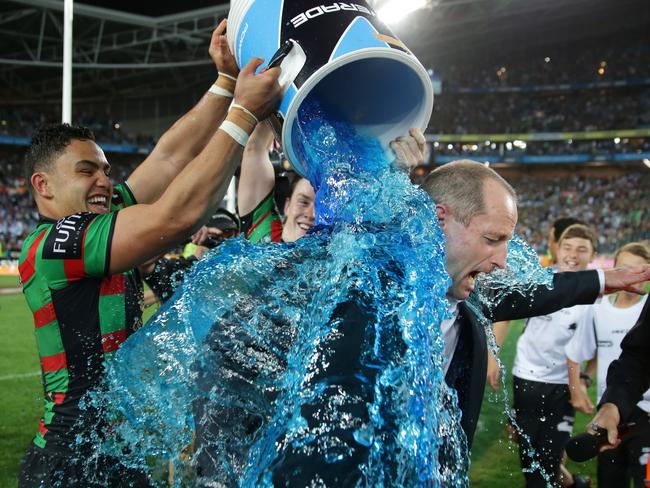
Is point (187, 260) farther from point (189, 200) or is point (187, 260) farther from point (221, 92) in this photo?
point (189, 200)

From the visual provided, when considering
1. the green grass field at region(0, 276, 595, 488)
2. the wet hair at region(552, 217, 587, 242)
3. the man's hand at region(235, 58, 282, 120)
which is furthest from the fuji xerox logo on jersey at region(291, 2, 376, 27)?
the wet hair at region(552, 217, 587, 242)

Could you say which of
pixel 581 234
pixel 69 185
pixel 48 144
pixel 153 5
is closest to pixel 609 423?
pixel 581 234

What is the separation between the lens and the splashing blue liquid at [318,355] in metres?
1.24

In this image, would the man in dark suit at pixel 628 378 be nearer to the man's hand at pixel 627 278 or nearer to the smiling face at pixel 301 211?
the man's hand at pixel 627 278

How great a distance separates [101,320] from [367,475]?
1296mm

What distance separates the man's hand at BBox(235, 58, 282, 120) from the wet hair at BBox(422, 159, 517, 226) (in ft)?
2.21

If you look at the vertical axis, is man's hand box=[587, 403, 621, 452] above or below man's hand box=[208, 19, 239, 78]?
below

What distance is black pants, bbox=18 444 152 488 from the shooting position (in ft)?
6.66

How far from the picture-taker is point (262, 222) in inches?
141

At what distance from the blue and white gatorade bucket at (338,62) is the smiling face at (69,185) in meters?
0.79

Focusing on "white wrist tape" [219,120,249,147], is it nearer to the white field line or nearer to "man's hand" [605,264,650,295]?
"man's hand" [605,264,650,295]

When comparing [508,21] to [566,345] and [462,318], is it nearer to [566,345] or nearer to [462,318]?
[566,345]

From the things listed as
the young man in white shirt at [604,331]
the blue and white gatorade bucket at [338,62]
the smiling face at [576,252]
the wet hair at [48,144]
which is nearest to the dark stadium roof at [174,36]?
the smiling face at [576,252]

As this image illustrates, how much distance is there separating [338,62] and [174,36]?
28.0 meters
